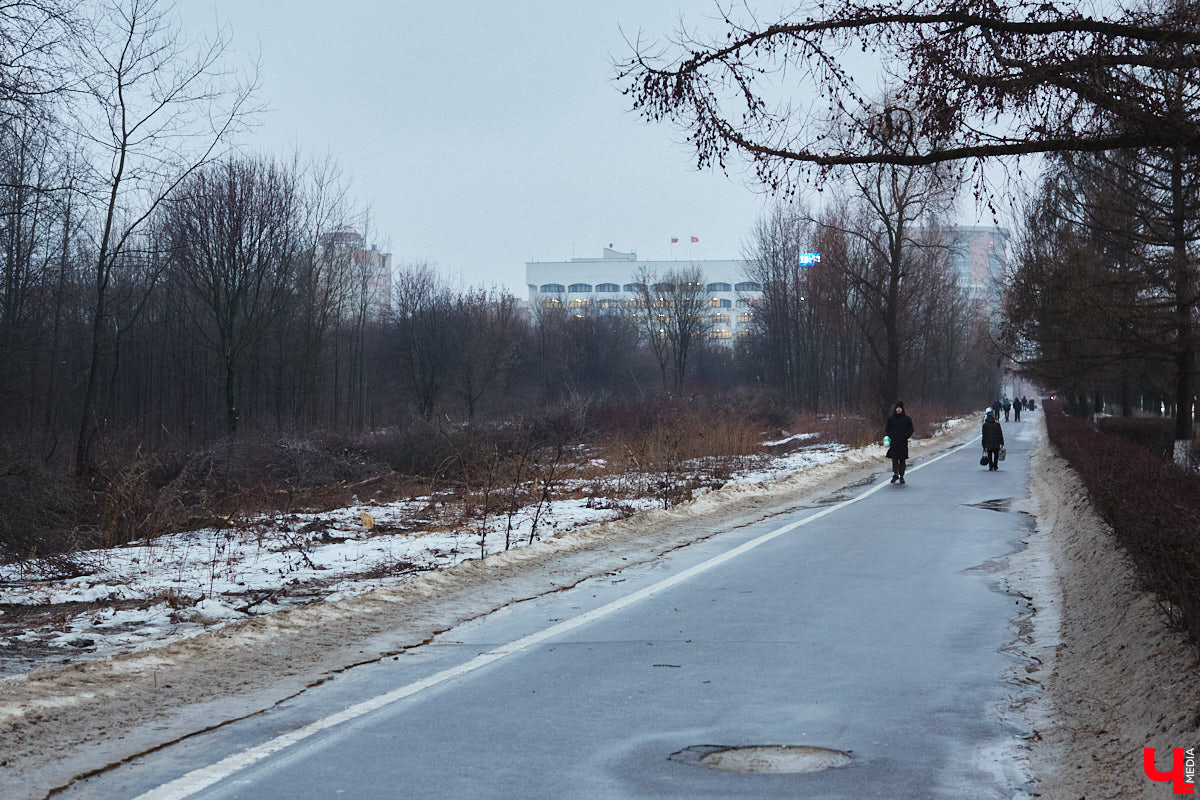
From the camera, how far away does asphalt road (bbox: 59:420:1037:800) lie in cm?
496

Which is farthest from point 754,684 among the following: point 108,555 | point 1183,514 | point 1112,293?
point 1112,293

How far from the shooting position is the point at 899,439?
26.8 metres

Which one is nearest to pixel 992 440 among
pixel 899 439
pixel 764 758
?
pixel 899 439

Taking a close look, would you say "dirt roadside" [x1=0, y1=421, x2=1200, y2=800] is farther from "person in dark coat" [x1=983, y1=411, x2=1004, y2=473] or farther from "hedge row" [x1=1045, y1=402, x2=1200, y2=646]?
"person in dark coat" [x1=983, y1=411, x2=1004, y2=473]

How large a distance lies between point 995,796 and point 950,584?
6856 millimetres

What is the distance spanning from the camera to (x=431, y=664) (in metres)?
7.56

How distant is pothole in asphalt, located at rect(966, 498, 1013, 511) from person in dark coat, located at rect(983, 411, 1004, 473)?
9.61m

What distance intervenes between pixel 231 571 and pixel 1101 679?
28.2 feet

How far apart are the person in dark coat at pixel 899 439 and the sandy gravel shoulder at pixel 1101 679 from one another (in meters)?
14.4

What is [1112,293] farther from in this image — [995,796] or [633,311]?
[633,311]

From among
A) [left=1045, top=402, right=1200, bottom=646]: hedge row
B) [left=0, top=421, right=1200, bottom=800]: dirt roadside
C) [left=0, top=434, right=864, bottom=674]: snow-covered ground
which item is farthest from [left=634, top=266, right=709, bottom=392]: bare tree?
[left=0, top=421, right=1200, bottom=800]: dirt roadside

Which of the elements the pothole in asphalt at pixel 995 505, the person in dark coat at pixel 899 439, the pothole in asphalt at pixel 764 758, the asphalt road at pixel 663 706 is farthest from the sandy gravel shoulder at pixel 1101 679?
the person in dark coat at pixel 899 439

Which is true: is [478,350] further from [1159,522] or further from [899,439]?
[1159,522]

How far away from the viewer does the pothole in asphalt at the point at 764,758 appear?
5211 mm
